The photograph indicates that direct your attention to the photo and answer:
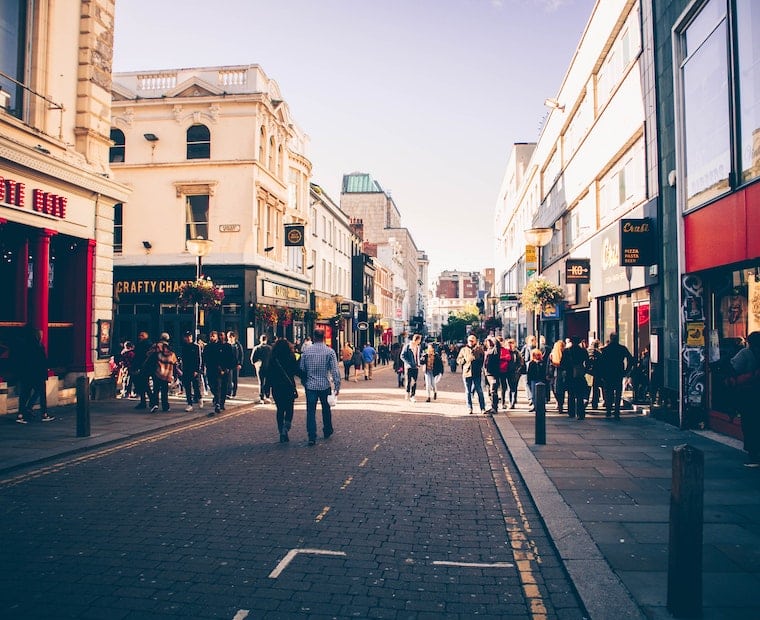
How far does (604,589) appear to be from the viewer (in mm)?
4203

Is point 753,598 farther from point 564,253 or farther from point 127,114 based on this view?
point 127,114

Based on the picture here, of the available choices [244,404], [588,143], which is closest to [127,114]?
[244,404]

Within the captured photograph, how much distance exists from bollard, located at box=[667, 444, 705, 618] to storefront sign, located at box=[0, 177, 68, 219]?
43.6 ft

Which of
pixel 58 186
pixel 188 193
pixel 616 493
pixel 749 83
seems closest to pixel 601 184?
pixel 749 83

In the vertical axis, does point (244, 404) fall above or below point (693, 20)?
below

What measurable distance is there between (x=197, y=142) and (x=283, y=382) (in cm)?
2118

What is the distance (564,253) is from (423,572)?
22.2 metres

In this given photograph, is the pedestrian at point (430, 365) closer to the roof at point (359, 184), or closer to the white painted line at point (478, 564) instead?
the white painted line at point (478, 564)

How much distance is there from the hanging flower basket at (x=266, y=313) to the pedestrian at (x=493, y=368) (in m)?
14.2

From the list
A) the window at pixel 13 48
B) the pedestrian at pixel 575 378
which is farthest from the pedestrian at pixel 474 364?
the window at pixel 13 48

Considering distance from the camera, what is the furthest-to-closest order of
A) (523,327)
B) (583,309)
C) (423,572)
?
(523,327) → (583,309) → (423,572)

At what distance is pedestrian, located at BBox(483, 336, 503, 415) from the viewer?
47.3 feet

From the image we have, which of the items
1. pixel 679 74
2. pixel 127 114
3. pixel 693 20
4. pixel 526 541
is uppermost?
pixel 127 114

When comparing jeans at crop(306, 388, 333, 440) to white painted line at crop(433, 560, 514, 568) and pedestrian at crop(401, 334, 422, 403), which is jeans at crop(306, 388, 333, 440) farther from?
pedestrian at crop(401, 334, 422, 403)
